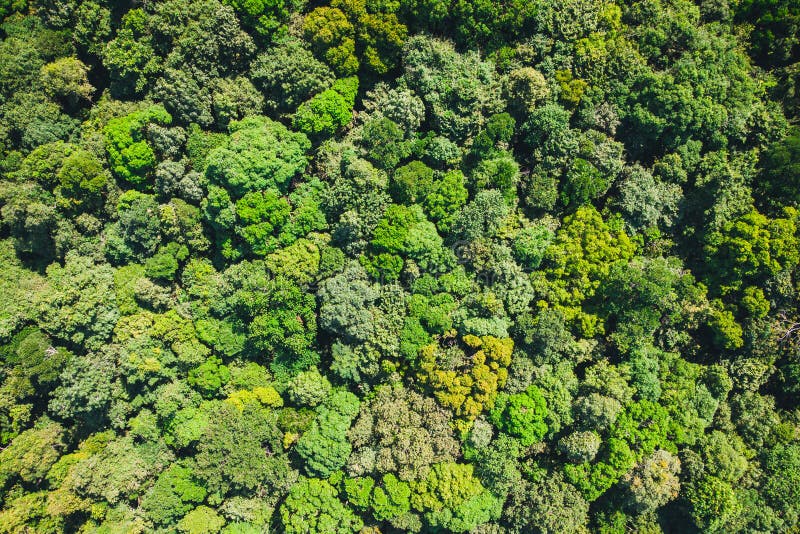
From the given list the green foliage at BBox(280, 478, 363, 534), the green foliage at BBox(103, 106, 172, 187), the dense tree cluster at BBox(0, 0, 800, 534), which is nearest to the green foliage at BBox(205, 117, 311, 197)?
the dense tree cluster at BBox(0, 0, 800, 534)

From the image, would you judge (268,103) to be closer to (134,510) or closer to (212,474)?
(212,474)

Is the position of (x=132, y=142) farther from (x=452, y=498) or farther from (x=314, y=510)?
(x=452, y=498)

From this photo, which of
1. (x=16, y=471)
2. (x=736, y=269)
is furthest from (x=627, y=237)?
(x=16, y=471)

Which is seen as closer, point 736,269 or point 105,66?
point 736,269

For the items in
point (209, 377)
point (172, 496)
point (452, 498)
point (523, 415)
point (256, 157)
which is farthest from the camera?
point (209, 377)

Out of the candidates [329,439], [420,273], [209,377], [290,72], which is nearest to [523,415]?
[420,273]

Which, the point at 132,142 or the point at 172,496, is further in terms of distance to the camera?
the point at 132,142

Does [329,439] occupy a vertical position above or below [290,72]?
below

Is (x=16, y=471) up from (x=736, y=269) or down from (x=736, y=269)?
down

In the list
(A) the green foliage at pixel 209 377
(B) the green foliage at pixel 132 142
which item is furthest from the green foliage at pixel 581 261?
(B) the green foliage at pixel 132 142
